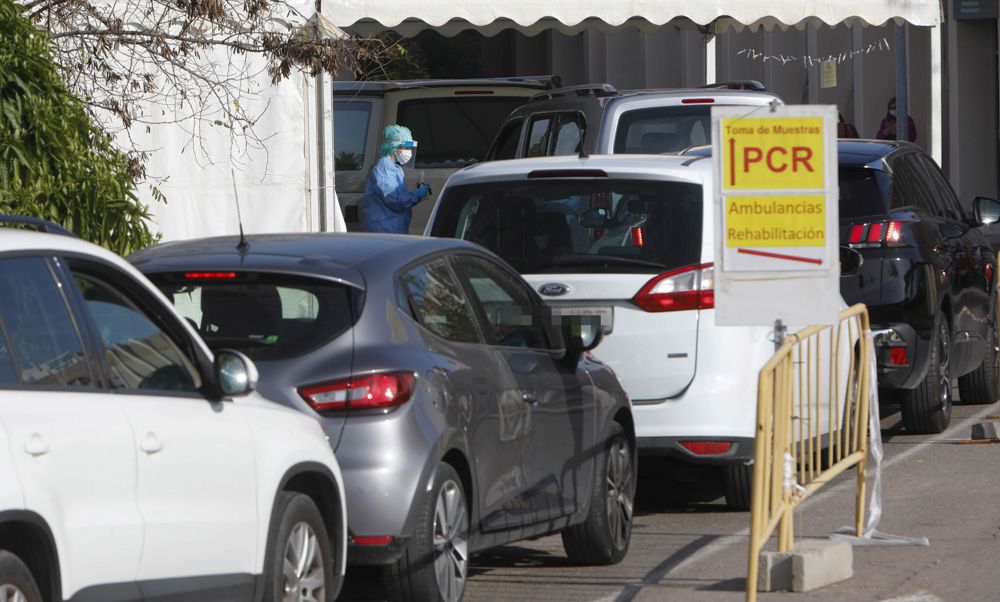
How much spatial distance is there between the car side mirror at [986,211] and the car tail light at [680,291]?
5.09 metres

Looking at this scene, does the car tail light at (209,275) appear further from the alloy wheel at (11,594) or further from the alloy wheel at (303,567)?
the alloy wheel at (11,594)

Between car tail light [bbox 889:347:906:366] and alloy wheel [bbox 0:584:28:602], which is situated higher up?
alloy wheel [bbox 0:584:28:602]

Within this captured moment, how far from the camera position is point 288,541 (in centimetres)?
603

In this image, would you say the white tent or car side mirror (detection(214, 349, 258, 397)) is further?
the white tent

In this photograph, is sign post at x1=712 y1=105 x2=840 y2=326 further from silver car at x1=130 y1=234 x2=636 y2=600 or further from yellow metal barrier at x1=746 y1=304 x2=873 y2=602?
silver car at x1=130 y1=234 x2=636 y2=600

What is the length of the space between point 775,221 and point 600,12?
28.2 ft

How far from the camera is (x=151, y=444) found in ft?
17.1

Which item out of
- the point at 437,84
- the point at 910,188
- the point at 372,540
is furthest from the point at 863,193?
the point at 437,84

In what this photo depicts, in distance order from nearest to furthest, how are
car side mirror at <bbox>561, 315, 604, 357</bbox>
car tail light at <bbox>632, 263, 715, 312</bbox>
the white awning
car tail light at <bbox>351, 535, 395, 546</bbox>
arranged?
car tail light at <bbox>351, 535, 395, 546</bbox>
car side mirror at <bbox>561, 315, 604, 357</bbox>
car tail light at <bbox>632, 263, 715, 312</bbox>
the white awning

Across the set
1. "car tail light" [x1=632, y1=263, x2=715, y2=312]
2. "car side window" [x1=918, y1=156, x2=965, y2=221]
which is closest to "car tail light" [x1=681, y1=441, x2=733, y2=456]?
"car tail light" [x1=632, y1=263, x2=715, y2=312]

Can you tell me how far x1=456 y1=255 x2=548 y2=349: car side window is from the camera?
24.7 ft

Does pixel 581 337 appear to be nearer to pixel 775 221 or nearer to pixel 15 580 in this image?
pixel 775 221

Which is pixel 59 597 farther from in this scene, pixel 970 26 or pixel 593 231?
pixel 970 26

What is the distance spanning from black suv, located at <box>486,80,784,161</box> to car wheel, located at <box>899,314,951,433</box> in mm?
2392
